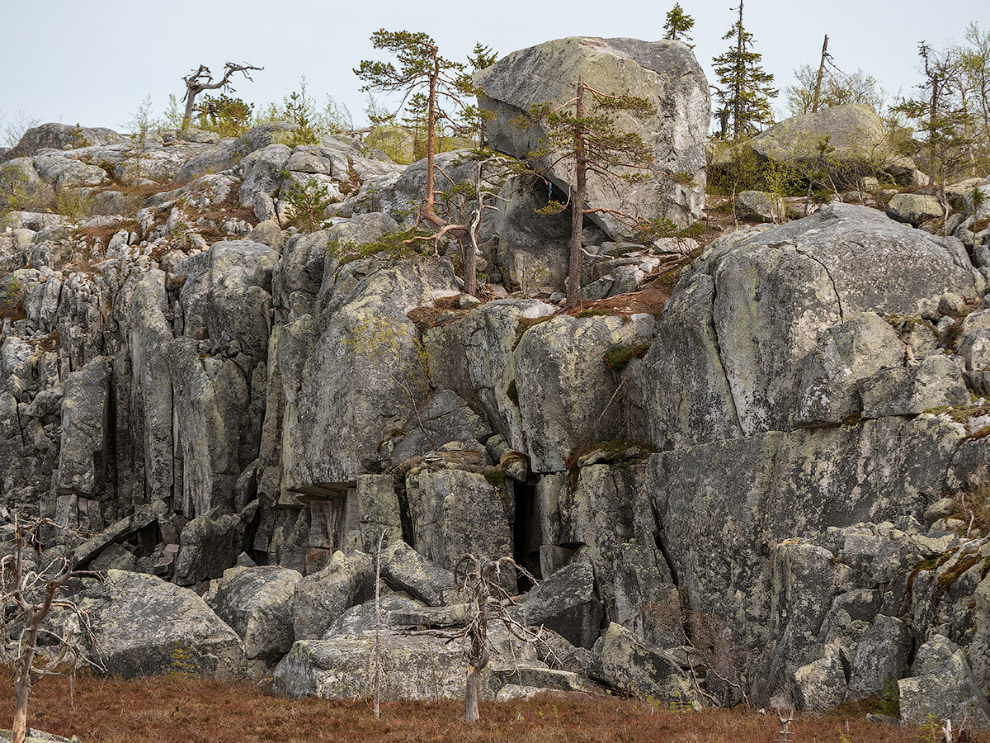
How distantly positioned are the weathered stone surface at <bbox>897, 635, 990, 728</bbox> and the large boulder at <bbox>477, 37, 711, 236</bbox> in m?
27.6

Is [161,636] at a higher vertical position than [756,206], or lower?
lower

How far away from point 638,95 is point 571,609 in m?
26.1

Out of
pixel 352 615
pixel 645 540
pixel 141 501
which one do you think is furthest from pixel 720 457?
pixel 141 501

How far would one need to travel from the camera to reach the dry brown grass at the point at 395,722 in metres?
18.8

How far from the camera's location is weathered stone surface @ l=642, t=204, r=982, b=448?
26.9 meters

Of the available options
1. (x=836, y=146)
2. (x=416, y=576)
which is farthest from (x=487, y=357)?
(x=836, y=146)

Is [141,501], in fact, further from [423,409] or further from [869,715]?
[869,715]

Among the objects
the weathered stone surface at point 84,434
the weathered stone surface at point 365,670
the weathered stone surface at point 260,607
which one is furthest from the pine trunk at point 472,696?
the weathered stone surface at point 84,434

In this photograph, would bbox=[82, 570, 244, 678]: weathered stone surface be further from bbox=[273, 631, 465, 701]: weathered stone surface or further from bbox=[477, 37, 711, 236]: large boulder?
bbox=[477, 37, 711, 236]: large boulder

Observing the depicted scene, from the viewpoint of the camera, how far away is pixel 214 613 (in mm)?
30719

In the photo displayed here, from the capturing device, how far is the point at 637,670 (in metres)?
24.2

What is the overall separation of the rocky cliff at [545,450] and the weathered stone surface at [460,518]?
10 cm

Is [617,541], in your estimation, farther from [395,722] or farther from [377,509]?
[395,722]

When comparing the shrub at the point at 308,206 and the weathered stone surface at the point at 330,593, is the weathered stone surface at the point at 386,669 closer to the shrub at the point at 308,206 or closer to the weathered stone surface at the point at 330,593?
the weathered stone surface at the point at 330,593
